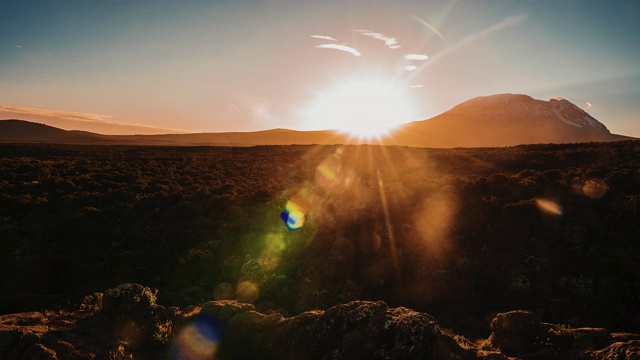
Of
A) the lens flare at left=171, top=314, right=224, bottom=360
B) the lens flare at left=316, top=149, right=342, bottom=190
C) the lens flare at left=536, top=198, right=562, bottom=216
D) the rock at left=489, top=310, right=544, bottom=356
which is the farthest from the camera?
the lens flare at left=316, top=149, right=342, bottom=190

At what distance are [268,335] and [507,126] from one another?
150 meters

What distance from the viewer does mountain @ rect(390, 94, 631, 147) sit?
407 feet

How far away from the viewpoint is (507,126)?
135500mm

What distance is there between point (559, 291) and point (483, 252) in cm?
300

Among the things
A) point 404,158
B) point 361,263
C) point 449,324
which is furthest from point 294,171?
point 449,324

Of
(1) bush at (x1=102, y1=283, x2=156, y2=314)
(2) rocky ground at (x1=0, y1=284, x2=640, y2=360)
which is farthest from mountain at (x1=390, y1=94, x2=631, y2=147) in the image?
(1) bush at (x1=102, y1=283, x2=156, y2=314)

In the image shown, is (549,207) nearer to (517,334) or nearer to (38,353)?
(517,334)

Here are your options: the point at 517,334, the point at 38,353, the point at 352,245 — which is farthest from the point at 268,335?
the point at 352,245

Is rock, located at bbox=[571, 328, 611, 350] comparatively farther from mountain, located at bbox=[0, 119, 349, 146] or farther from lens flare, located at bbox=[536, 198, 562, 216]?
mountain, located at bbox=[0, 119, 349, 146]

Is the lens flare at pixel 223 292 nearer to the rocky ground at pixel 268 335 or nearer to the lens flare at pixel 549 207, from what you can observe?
the rocky ground at pixel 268 335

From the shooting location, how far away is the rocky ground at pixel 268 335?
634 centimetres

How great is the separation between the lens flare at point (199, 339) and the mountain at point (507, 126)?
11758 centimetres

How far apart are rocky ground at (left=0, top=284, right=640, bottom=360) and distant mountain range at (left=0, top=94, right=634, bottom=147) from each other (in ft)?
356

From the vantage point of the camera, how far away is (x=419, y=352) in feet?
20.2
